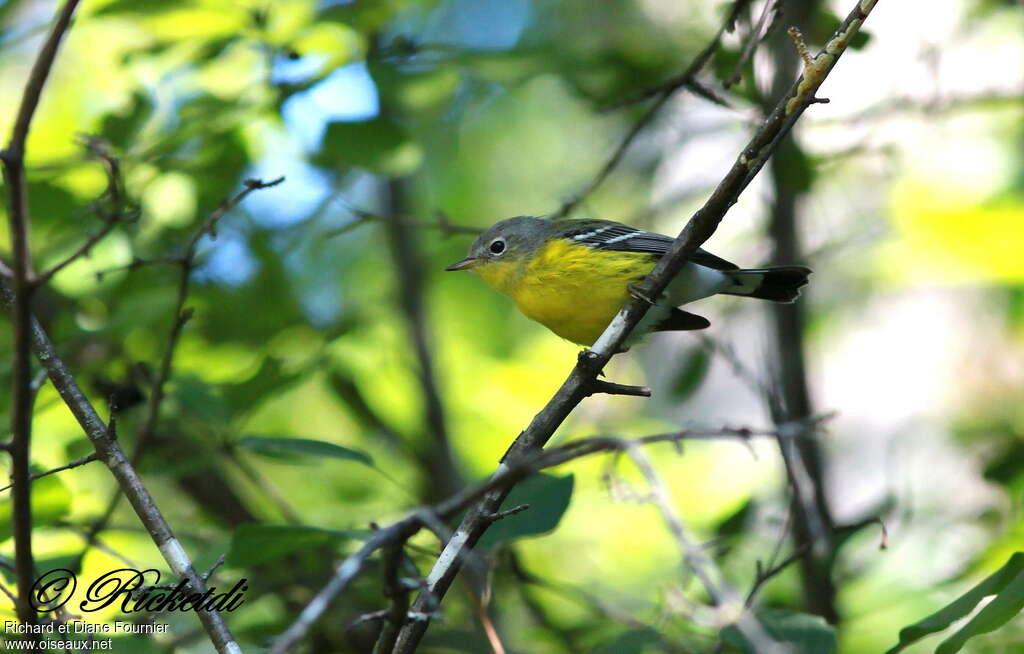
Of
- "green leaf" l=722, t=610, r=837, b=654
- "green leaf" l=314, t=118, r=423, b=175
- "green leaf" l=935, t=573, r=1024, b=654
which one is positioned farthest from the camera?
"green leaf" l=314, t=118, r=423, b=175

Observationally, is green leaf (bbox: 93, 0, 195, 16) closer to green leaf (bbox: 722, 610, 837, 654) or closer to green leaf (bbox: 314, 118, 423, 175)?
green leaf (bbox: 314, 118, 423, 175)

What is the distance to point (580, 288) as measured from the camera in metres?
4.52

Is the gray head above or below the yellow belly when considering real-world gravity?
above

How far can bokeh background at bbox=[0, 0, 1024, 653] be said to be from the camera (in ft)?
13.6

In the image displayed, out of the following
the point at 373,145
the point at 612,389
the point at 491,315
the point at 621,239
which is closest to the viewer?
the point at 612,389

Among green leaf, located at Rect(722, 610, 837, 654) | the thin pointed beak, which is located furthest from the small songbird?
green leaf, located at Rect(722, 610, 837, 654)

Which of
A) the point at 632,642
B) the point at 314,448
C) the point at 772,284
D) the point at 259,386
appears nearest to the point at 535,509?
the point at 632,642

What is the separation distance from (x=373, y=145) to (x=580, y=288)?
1.15 meters

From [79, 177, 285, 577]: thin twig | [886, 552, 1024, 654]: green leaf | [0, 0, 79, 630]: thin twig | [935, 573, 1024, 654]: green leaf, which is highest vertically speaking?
[79, 177, 285, 577]: thin twig

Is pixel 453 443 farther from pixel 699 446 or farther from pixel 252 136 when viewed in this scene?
pixel 252 136

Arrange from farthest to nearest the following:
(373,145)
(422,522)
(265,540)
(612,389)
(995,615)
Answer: (373,145)
(265,540)
(612,389)
(995,615)
(422,522)

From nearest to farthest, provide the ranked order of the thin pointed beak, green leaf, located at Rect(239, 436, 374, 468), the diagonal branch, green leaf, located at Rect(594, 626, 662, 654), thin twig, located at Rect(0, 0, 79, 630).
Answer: thin twig, located at Rect(0, 0, 79, 630) < the diagonal branch < green leaf, located at Rect(594, 626, 662, 654) < green leaf, located at Rect(239, 436, 374, 468) < the thin pointed beak

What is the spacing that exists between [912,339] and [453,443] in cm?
486

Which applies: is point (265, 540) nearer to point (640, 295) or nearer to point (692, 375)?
point (640, 295)
